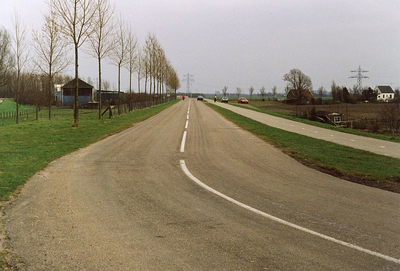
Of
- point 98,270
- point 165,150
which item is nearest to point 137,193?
point 98,270

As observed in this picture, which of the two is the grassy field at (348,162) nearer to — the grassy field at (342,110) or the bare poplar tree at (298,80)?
the grassy field at (342,110)

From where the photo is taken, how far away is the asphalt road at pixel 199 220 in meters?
4.05

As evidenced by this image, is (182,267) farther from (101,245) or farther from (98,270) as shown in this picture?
(101,245)

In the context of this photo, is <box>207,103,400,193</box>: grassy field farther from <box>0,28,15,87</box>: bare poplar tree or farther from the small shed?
<box>0,28,15,87</box>: bare poplar tree

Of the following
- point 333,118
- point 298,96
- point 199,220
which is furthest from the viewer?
point 298,96

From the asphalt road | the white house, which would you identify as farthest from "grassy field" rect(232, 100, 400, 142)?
the white house

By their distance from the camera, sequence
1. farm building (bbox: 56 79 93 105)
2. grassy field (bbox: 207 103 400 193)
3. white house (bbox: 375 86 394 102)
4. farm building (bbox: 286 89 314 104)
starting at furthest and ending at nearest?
1. white house (bbox: 375 86 394 102)
2. farm building (bbox: 286 89 314 104)
3. farm building (bbox: 56 79 93 105)
4. grassy field (bbox: 207 103 400 193)

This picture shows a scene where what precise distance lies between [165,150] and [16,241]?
26.7 feet

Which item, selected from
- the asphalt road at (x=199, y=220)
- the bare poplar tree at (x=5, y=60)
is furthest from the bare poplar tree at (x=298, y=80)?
the asphalt road at (x=199, y=220)

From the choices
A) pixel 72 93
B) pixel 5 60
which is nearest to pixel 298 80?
pixel 72 93

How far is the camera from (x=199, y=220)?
534 cm

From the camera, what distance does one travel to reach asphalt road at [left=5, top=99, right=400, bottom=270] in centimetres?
405

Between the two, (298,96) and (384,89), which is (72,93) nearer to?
(298,96)

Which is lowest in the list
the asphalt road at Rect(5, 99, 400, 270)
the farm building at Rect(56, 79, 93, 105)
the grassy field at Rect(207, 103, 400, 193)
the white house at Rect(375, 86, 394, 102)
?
the asphalt road at Rect(5, 99, 400, 270)
